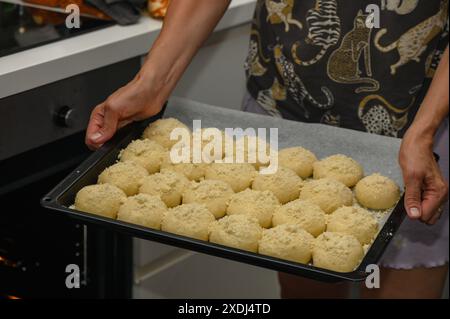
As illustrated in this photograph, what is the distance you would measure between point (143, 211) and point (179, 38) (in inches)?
15.5

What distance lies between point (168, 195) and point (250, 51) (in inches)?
17.2

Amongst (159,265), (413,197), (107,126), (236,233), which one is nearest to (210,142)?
(107,126)

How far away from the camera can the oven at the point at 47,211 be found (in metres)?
1.63

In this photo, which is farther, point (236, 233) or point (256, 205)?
point (256, 205)

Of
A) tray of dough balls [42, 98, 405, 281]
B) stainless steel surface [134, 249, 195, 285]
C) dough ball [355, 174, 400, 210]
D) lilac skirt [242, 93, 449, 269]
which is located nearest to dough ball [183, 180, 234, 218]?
tray of dough balls [42, 98, 405, 281]

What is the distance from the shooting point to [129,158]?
1.54 m

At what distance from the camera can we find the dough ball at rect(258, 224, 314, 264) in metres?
1.33

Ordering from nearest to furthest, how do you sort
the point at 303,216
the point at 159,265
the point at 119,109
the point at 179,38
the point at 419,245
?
the point at 303,216 → the point at 119,109 → the point at 179,38 → the point at 419,245 → the point at 159,265

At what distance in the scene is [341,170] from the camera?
1530 millimetres

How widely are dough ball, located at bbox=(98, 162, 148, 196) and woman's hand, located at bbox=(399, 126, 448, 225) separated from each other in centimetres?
44

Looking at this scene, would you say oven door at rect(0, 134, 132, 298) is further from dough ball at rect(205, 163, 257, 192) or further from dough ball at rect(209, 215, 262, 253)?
dough ball at rect(209, 215, 262, 253)

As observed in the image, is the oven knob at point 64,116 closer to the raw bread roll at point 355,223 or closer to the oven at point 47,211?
the oven at point 47,211

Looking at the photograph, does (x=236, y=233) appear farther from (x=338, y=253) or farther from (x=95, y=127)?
(x=95, y=127)
